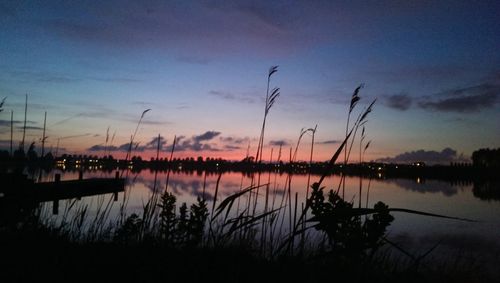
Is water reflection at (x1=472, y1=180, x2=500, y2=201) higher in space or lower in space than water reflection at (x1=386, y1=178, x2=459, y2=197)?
higher

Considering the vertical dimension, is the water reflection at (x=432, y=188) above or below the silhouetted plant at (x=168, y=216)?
below

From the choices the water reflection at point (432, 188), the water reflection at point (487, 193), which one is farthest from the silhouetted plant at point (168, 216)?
the water reflection at point (432, 188)

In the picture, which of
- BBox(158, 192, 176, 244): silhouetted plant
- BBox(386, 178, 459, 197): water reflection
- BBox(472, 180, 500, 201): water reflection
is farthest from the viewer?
BBox(386, 178, 459, 197): water reflection

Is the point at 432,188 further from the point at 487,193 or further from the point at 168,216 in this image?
the point at 168,216

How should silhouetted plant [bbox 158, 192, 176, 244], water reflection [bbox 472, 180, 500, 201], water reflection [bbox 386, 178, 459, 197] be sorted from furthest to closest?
water reflection [bbox 386, 178, 459, 197] < water reflection [bbox 472, 180, 500, 201] < silhouetted plant [bbox 158, 192, 176, 244]

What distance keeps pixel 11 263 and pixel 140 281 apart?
135cm

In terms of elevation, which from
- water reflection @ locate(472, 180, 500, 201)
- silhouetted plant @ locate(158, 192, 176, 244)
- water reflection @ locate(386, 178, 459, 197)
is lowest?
water reflection @ locate(386, 178, 459, 197)

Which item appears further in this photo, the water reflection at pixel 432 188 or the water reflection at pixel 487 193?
the water reflection at pixel 432 188

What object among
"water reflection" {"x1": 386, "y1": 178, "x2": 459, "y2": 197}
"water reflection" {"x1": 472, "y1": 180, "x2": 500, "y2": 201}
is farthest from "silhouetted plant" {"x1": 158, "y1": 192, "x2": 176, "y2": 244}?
"water reflection" {"x1": 386, "y1": 178, "x2": 459, "y2": 197}

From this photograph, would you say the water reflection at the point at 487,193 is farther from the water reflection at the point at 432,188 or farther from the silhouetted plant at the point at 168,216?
the silhouetted plant at the point at 168,216

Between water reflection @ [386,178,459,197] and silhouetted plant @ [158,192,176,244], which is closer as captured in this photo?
silhouetted plant @ [158,192,176,244]

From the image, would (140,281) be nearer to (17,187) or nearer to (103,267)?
(103,267)

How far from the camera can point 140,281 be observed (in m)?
3.18

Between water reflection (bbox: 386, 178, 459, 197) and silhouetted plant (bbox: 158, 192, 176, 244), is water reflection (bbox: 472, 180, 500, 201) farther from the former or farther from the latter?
silhouetted plant (bbox: 158, 192, 176, 244)
